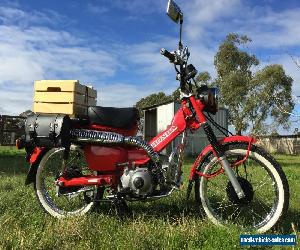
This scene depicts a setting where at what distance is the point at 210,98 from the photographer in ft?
17.7

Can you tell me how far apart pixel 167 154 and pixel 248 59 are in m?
50.3

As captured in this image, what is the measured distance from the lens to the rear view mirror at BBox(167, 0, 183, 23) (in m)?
A: 5.29

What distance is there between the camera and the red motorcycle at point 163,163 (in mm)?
5219

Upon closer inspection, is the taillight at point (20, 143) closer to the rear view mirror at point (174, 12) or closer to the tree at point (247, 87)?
the rear view mirror at point (174, 12)

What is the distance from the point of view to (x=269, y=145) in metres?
55.4

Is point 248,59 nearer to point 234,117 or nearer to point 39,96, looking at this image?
point 234,117

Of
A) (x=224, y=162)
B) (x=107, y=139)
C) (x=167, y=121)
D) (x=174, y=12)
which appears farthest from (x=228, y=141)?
(x=167, y=121)

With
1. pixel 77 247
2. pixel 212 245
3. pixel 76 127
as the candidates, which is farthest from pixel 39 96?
pixel 212 245

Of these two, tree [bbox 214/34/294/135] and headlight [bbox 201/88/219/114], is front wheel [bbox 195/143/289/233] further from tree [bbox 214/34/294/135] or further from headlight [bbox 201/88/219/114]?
tree [bbox 214/34/294/135]

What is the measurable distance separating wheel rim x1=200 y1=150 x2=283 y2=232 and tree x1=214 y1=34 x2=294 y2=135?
1798 inches

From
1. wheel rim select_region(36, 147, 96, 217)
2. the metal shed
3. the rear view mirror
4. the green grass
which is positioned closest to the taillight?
wheel rim select_region(36, 147, 96, 217)

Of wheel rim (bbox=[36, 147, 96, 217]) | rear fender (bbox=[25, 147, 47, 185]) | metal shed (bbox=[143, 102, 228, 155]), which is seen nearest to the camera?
wheel rim (bbox=[36, 147, 96, 217])

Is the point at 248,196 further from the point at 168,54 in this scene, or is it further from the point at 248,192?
the point at 168,54

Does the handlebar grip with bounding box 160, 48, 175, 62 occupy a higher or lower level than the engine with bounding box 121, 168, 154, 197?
higher
